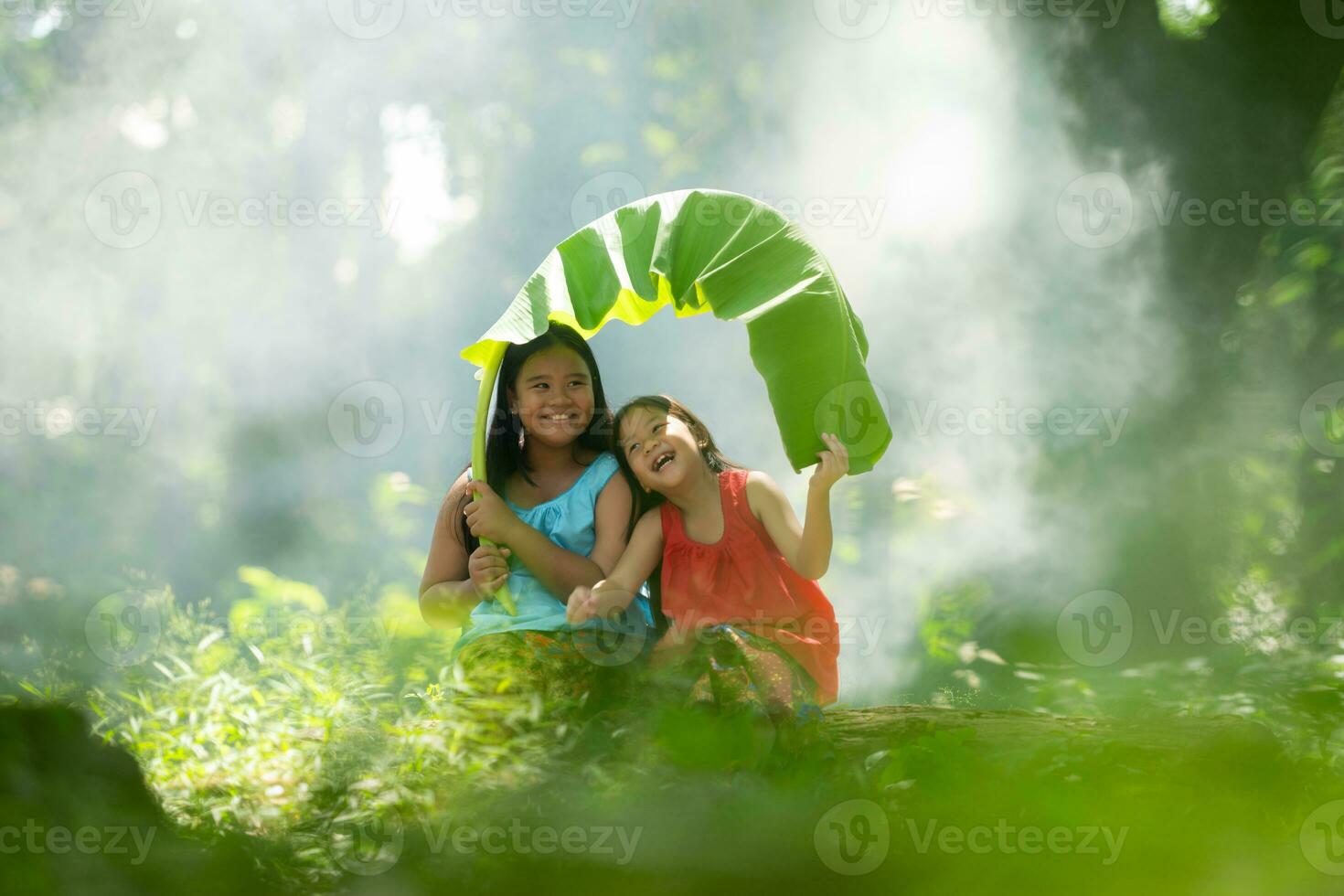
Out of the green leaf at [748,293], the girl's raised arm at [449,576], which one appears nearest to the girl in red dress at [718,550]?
the green leaf at [748,293]

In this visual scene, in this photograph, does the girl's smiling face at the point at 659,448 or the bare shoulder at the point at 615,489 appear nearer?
the girl's smiling face at the point at 659,448

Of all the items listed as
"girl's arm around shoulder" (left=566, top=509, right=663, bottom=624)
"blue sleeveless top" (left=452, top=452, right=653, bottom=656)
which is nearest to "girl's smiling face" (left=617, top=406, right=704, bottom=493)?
"girl's arm around shoulder" (left=566, top=509, right=663, bottom=624)

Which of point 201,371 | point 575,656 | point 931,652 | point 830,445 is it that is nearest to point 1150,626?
point 931,652

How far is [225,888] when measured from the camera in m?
2.60

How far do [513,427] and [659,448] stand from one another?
707 millimetres

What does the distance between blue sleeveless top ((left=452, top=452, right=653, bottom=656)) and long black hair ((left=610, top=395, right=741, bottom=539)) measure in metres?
0.08

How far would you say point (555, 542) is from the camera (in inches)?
153

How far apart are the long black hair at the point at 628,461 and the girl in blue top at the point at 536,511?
29 millimetres

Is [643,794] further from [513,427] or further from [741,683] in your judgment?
[513,427]

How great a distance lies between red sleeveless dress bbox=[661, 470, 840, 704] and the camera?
11.8 feet

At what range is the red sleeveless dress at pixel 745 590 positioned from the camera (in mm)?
3584

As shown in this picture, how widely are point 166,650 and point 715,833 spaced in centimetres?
228

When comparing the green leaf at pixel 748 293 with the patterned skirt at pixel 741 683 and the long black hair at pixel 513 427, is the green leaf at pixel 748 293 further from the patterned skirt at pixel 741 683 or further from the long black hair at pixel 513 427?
the patterned skirt at pixel 741 683

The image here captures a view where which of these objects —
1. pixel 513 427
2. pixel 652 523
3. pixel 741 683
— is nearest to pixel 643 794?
pixel 741 683
